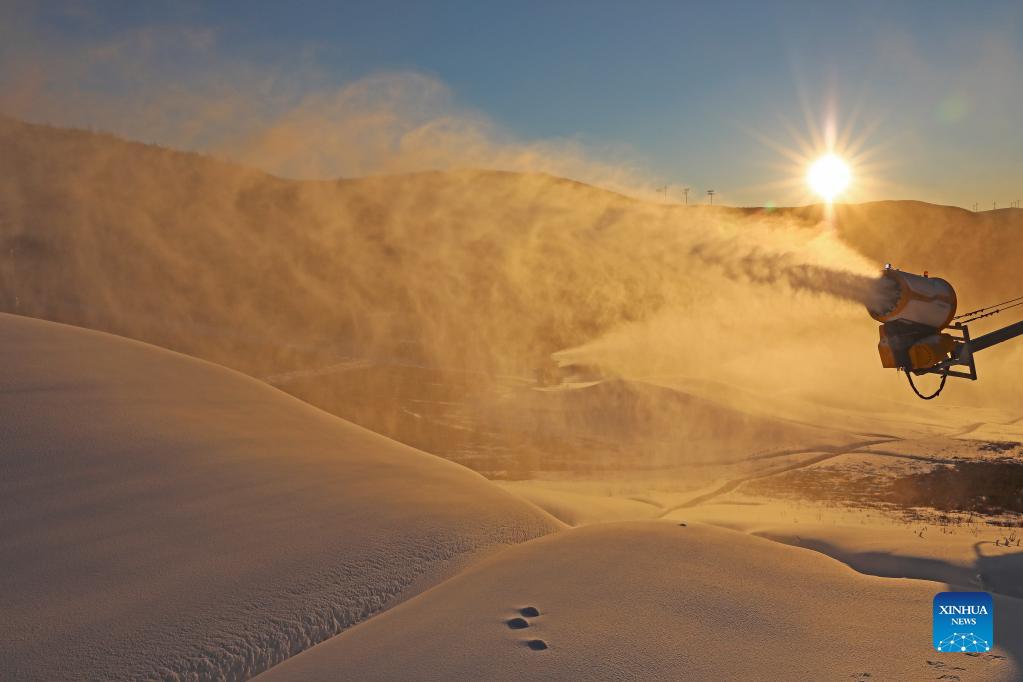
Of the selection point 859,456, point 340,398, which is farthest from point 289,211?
point 859,456

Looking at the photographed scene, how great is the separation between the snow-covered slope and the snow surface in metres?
0.44

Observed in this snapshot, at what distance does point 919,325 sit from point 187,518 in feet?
29.3

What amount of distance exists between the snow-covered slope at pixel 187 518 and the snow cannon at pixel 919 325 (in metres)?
5.50

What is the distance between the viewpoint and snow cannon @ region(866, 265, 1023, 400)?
31.0 ft

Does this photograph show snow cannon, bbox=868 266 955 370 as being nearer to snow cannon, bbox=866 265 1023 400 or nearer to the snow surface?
snow cannon, bbox=866 265 1023 400

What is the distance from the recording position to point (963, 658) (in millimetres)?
4250

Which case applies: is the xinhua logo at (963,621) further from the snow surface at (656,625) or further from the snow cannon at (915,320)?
the snow cannon at (915,320)

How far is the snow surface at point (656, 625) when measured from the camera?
3.98 metres

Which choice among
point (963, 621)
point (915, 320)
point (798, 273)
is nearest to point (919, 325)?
point (915, 320)

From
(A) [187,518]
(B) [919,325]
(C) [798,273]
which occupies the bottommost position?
(A) [187,518]

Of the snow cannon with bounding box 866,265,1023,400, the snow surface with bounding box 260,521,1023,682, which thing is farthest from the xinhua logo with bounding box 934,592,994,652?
the snow cannon with bounding box 866,265,1023,400

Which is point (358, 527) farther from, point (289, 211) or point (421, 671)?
point (289, 211)

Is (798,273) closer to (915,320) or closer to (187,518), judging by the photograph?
(915,320)

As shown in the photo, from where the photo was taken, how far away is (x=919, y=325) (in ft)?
32.1
